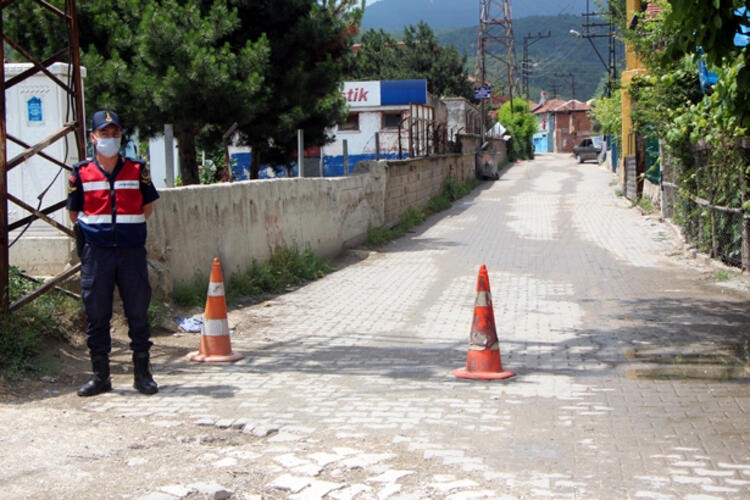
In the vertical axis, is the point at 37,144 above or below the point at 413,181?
above

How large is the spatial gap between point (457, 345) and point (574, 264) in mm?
6917

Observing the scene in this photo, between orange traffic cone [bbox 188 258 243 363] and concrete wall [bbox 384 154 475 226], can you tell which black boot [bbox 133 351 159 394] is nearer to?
orange traffic cone [bbox 188 258 243 363]

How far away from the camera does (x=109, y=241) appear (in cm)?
632

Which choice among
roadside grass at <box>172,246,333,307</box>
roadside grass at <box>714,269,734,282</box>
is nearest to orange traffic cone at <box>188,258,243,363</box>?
roadside grass at <box>172,246,333,307</box>

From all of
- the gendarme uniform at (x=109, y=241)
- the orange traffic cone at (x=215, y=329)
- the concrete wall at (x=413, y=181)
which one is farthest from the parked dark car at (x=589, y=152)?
the gendarme uniform at (x=109, y=241)

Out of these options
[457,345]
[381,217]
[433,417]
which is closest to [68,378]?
[433,417]

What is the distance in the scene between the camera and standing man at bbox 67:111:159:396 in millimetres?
6328

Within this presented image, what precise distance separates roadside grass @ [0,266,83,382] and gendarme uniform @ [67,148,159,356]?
0.78 m

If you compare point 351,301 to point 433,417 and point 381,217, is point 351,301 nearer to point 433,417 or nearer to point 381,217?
point 433,417

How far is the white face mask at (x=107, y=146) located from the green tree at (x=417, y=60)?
168 ft

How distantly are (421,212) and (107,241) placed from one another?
58.1 ft

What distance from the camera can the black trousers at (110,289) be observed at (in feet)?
20.8

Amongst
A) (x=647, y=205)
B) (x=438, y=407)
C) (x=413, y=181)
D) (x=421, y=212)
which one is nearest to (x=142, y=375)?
(x=438, y=407)

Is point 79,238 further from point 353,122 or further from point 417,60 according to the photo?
point 417,60
